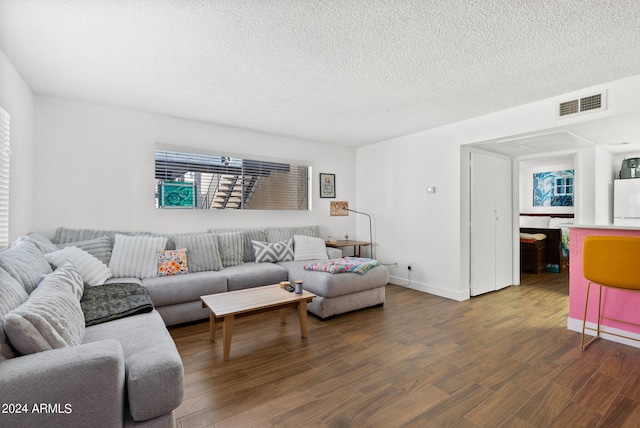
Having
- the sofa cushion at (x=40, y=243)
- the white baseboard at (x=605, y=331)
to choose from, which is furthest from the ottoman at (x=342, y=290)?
the sofa cushion at (x=40, y=243)

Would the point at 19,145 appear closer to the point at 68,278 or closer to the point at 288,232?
the point at 68,278

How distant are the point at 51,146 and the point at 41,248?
134 cm

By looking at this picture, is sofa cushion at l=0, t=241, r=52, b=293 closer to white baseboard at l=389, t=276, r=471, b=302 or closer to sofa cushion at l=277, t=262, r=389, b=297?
sofa cushion at l=277, t=262, r=389, b=297

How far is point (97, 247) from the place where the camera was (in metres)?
3.06

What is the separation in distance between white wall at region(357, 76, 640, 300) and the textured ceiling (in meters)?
0.32

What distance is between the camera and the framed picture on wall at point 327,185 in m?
5.20

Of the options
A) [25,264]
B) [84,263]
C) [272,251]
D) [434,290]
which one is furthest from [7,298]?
[434,290]

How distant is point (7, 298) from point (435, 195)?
4.28 metres

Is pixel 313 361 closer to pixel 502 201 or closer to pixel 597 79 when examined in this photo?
pixel 597 79

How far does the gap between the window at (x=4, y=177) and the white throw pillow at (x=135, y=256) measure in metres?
0.85

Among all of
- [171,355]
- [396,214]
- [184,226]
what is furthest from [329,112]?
[171,355]

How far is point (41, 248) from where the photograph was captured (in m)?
2.52

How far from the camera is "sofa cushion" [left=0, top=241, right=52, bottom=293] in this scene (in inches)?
68.9

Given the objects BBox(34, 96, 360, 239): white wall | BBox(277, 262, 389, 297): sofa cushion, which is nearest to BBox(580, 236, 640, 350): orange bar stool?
BBox(277, 262, 389, 297): sofa cushion
